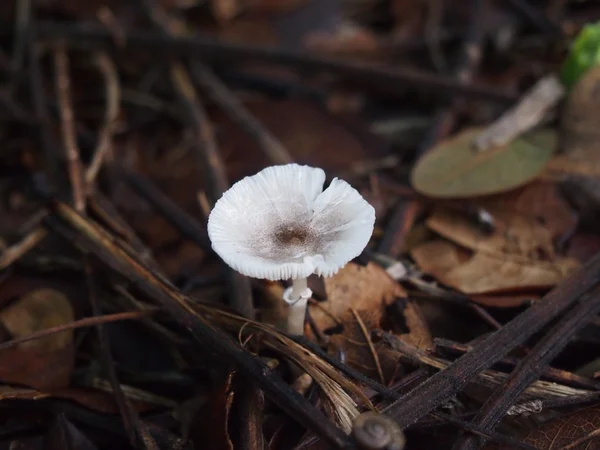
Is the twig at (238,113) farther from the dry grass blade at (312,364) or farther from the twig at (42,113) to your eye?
the dry grass blade at (312,364)

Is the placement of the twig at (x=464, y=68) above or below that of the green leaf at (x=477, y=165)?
above

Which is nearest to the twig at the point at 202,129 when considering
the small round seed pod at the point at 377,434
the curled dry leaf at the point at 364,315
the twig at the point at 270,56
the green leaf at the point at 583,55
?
the twig at the point at 270,56

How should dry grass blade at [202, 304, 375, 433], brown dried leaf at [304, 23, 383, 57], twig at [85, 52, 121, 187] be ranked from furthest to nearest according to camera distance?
brown dried leaf at [304, 23, 383, 57] < twig at [85, 52, 121, 187] < dry grass blade at [202, 304, 375, 433]

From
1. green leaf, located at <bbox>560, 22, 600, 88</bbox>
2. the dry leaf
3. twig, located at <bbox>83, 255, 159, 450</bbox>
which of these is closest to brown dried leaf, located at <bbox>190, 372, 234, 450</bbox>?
twig, located at <bbox>83, 255, 159, 450</bbox>

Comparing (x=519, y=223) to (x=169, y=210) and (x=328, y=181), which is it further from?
(x=169, y=210)

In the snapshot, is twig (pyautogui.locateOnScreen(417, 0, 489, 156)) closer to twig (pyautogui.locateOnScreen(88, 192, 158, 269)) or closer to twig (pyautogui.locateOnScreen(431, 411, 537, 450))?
twig (pyautogui.locateOnScreen(88, 192, 158, 269))

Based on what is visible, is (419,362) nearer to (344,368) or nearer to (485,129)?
(344,368)
